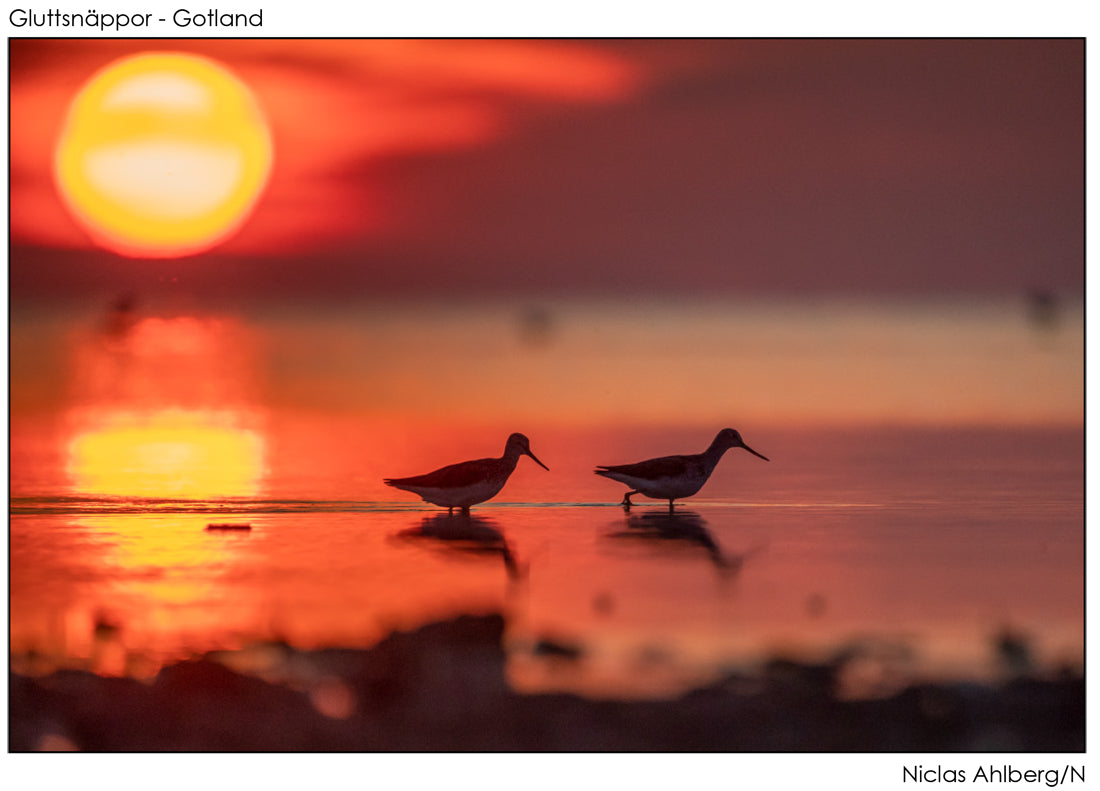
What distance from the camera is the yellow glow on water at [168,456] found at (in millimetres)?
14914

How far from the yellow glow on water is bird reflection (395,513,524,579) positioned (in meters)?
2.54

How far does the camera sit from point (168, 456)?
680 inches

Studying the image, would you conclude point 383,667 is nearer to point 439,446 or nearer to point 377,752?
point 377,752

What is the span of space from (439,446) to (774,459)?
14.3ft

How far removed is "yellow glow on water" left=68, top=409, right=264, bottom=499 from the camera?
587 inches

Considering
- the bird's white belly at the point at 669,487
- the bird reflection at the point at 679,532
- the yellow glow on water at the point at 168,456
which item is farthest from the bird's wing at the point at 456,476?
the yellow glow on water at the point at 168,456

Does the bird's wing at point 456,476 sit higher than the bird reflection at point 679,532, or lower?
higher

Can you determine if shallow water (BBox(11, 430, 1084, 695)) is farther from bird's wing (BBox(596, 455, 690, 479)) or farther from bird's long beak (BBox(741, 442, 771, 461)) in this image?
bird's long beak (BBox(741, 442, 771, 461))

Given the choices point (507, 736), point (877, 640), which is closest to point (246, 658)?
point (507, 736)

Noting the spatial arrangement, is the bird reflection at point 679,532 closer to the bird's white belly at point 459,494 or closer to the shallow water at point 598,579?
the shallow water at point 598,579

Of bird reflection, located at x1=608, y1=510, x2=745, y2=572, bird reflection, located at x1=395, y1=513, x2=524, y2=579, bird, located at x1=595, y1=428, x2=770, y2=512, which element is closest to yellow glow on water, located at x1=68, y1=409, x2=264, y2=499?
bird reflection, located at x1=395, y1=513, x2=524, y2=579

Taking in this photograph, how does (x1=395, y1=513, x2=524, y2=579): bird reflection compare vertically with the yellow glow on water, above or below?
below

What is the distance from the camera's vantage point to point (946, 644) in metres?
8.62

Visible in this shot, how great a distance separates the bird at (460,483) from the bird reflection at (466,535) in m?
0.21
